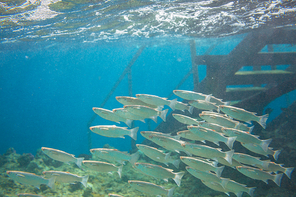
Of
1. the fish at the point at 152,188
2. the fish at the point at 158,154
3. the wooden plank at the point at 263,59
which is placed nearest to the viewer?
the fish at the point at 152,188

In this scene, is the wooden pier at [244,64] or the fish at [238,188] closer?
the fish at [238,188]

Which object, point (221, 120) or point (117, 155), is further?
point (117, 155)

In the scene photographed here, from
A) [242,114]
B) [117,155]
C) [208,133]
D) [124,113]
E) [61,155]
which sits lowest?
[117,155]

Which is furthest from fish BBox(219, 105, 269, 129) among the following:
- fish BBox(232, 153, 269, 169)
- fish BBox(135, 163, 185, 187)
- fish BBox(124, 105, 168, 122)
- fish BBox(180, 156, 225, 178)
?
fish BBox(135, 163, 185, 187)

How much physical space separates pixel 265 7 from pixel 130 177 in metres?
12.3

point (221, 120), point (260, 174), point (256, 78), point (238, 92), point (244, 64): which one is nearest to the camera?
point (260, 174)

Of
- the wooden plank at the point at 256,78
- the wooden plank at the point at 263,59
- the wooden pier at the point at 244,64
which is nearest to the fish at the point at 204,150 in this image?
the wooden pier at the point at 244,64

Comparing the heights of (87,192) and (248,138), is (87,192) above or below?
below

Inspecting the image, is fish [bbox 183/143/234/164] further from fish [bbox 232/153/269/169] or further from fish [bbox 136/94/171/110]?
fish [bbox 136/94/171/110]

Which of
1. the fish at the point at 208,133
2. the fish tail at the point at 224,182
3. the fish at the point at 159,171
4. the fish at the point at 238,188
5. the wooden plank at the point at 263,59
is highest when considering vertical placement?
the wooden plank at the point at 263,59

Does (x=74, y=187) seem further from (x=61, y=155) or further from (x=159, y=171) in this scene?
(x=159, y=171)

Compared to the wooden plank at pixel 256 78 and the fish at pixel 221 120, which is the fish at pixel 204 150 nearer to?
the fish at pixel 221 120

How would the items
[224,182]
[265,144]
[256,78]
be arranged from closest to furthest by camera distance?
[265,144], [224,182], [256,78]

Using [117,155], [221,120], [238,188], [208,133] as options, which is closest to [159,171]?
[117,155]
